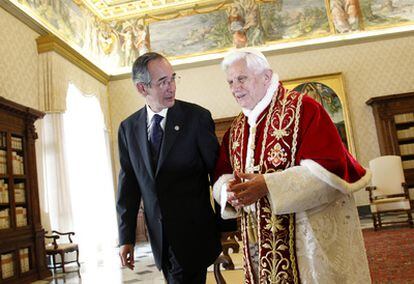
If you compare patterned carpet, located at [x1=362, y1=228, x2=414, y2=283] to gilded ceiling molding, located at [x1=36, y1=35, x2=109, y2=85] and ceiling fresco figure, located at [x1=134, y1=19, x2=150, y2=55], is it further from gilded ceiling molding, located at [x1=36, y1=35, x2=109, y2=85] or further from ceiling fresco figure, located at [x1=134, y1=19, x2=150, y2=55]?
ceiling fresco figure, located at [x1=134, y1=19, x2=150, y2=55]

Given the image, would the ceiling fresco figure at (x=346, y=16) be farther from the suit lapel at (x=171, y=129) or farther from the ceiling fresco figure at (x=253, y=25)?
the suit lapel at (x=171, y=129)

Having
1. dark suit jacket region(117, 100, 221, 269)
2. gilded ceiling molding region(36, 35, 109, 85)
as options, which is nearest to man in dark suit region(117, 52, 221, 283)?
dark suit jacket region(117, 100, 221, 269)

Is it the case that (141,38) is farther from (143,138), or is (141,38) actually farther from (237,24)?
(143,138)

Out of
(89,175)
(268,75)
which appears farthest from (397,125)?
(268,75)

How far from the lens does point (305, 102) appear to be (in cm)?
206

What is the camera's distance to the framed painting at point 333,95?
12289 millimetres

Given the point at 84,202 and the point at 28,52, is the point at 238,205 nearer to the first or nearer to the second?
the point at 28,52

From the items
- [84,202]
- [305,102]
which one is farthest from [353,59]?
[305,102]

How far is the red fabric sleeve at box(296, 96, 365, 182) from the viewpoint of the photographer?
1872 mm

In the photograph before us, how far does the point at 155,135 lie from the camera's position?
230cm

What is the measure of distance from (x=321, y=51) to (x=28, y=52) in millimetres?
8310

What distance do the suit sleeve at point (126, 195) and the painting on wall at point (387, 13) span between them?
12.2 metres

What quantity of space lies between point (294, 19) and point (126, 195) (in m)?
11.8

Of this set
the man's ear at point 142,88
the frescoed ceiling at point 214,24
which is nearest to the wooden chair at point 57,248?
the frescoed ceiling at point 214,24
